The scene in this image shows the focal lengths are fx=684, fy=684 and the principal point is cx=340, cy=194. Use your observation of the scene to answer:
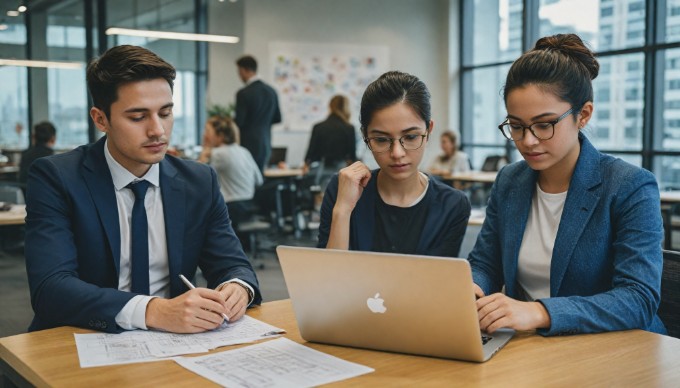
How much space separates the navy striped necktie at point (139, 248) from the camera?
1.84m

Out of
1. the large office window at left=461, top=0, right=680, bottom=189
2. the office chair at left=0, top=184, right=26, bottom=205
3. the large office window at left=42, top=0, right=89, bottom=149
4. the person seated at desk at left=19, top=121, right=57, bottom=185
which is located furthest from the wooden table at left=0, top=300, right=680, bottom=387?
the large office window at left=42, top=0, right=89, bottom=149

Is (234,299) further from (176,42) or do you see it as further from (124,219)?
(176,42)

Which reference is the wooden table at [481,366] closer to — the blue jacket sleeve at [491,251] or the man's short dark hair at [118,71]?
the blue jacket sleeve at [491,251]

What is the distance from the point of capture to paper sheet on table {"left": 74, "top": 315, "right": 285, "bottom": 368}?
136cm

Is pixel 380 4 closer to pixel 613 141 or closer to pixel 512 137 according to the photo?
pixel 613 141

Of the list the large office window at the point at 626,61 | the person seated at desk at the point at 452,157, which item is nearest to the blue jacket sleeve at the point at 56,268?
the large office window at the point at 626,61

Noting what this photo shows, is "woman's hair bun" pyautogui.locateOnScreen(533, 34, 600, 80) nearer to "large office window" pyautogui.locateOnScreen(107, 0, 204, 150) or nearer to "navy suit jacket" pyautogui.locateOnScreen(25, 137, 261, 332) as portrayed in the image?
"navy suit jacket" pyautogui.locateOnScreen(25, 137, 261, 332)

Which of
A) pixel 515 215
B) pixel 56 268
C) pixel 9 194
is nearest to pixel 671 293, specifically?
pixel 515 215

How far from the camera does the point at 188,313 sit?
4.99 feet

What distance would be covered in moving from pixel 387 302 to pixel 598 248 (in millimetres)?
641

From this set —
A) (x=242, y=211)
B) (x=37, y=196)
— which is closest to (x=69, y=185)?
(x=37, y=196)

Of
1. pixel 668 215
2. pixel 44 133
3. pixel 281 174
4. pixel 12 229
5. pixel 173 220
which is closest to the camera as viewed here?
pixel 173 220

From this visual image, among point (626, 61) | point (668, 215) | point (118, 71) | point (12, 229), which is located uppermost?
point (626, 61)

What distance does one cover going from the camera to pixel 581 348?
1405mm
